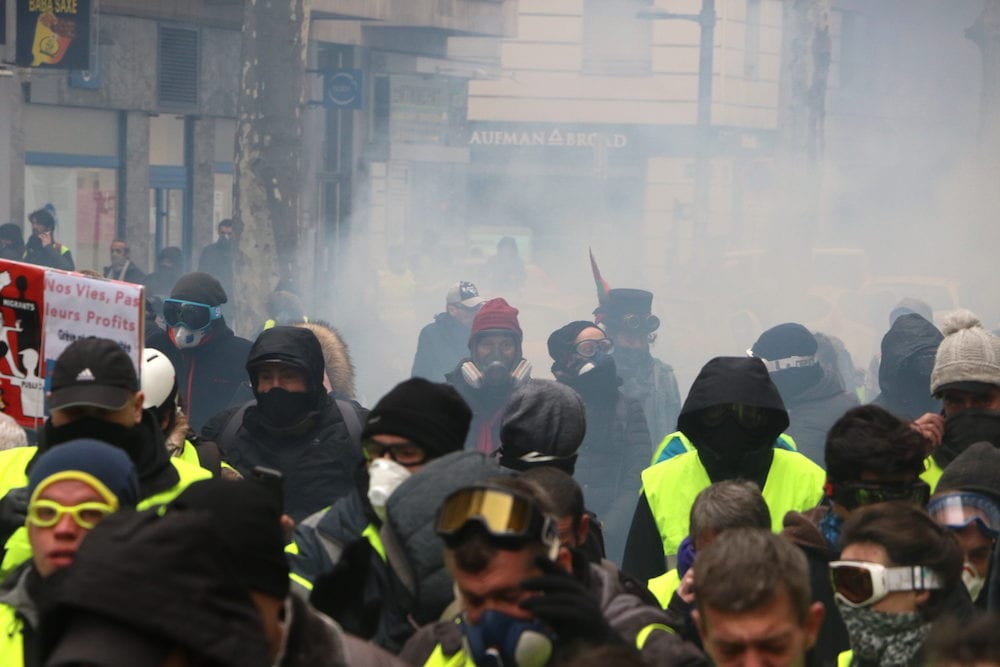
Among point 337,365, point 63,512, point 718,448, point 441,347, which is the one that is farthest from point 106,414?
point 441,347

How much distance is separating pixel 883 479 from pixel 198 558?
2.48 meters

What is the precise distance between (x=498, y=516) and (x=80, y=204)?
65.5 ft

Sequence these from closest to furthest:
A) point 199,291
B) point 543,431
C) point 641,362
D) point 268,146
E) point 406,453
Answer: point 406,453, point 543,431, point 199,291, point 641,362, point 268,146

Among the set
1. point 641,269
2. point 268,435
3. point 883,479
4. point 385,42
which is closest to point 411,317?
point 385,42

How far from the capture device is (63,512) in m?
Result: 3.32

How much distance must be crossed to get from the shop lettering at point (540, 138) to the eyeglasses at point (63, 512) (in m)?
34.6

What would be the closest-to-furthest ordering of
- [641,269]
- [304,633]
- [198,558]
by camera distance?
[198,558] → [304,633] → [641,269]

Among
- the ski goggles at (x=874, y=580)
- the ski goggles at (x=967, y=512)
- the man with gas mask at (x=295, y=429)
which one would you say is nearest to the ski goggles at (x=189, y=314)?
the man with gas mask at (x=295, y=429)

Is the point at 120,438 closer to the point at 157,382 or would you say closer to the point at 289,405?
the point at 157,382

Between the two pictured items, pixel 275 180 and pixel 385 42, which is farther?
pixel 385 42

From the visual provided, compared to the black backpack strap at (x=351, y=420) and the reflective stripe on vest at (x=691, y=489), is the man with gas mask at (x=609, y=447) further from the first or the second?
the reflective stripe on vest at (x=691, y=489)

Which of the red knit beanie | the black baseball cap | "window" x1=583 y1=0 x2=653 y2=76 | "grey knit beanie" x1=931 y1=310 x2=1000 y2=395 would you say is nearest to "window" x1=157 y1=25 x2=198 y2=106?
the red knit beanie

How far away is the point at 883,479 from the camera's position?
433 cm

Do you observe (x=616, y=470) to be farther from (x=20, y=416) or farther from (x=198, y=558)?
(x=198, y=558)
